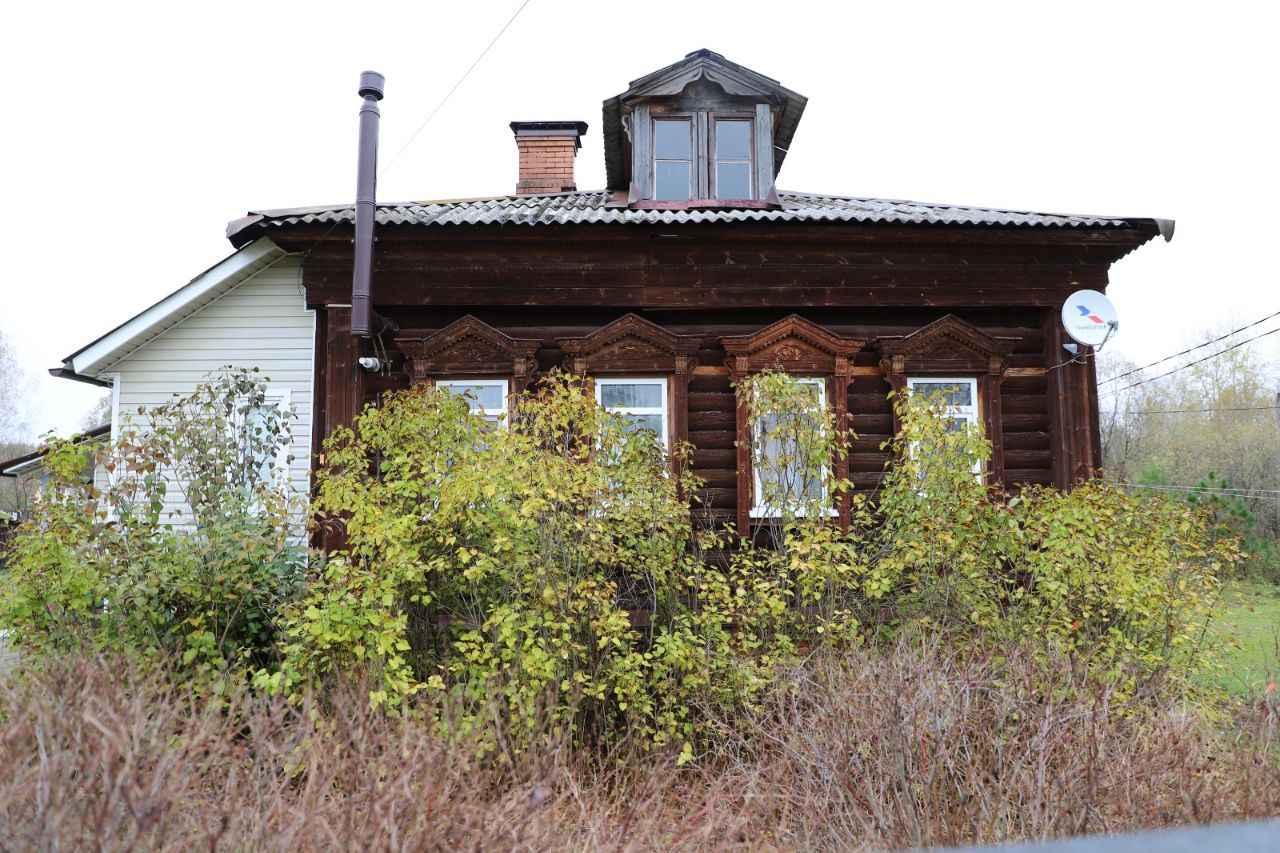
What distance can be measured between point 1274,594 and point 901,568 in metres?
17.0

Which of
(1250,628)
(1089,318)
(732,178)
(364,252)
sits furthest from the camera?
(1250,628)

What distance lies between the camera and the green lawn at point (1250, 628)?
659cm

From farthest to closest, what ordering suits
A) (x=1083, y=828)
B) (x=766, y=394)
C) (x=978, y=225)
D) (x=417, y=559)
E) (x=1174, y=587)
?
1. (x=978, y=225)
2. (x=766, y=394)
3. (x=1174, y=587)
4. (x=417, y=559)
5. (x=1083, y=828)

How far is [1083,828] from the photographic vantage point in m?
3.71

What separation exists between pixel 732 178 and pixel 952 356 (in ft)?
11.3

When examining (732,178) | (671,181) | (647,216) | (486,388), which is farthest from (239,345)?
(732,178)

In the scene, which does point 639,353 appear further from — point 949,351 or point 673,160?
point 949,351

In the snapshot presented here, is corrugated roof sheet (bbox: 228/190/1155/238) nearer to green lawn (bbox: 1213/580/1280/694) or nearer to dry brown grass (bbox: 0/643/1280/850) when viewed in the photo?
green lawn (bbox: 1213/580/1280/694)

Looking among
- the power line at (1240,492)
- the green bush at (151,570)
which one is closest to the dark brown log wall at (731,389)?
the green bush at (151,570)

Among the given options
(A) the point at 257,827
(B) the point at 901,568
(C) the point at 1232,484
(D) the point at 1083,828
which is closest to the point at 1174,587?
(B) the point at 901,568

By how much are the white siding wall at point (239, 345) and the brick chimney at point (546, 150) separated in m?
4.59

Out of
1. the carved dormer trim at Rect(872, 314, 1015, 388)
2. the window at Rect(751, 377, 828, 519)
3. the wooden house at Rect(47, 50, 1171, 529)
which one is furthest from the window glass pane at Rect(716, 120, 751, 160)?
the window at Rect(751, 377, 828, 519)

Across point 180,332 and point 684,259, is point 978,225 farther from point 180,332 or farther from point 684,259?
point 180,332

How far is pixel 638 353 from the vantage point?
8734 mm
